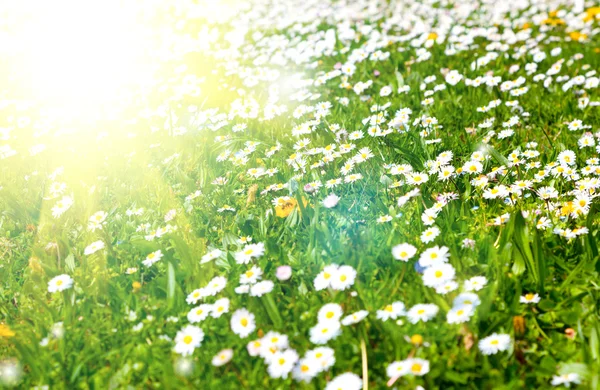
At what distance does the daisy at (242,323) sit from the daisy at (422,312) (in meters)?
0.52

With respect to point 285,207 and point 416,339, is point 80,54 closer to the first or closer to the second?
point 285,207

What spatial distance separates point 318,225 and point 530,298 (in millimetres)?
882

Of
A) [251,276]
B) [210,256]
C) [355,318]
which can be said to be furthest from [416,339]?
[210,256]

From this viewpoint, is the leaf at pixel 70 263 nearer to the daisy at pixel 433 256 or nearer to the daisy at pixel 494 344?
the daisy at pixel 433 256

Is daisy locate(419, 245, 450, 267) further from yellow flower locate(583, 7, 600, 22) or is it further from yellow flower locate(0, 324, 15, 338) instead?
yellow flower locate(583, 7, 600, 22)

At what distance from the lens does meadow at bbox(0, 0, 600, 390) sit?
1.78 meters

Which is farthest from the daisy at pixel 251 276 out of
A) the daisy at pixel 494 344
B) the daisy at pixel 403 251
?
the daisy at pixel 494 344

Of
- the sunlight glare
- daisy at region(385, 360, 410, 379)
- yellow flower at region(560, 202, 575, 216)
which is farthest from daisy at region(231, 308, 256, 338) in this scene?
the sunlight glare

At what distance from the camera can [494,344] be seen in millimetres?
1679

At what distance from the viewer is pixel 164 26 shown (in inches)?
318

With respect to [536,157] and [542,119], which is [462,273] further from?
[542,119]

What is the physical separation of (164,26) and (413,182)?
6458mm

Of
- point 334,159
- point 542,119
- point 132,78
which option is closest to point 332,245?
point 334,159

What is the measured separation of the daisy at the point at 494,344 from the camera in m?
1.66
